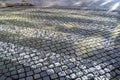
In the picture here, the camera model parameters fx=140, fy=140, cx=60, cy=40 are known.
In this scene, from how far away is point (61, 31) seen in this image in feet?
16.2

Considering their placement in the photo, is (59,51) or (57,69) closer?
(57,69)

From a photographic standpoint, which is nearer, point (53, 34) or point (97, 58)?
point (97, 58)

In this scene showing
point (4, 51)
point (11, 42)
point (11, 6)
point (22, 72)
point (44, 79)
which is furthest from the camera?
point (11, 6)

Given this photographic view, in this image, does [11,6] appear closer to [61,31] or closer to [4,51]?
[61,31]

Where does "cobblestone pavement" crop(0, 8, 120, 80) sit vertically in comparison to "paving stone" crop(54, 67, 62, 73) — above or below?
above

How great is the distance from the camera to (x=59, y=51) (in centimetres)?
363

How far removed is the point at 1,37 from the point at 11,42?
0.58 m

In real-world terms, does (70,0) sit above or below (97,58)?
above

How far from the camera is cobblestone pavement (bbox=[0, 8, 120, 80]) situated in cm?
284

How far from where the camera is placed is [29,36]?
452 centimetres

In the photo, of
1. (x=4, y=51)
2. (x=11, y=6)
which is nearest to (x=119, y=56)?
(x=4, y=51)

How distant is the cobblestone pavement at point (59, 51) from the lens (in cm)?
284

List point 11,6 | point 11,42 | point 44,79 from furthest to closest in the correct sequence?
point 11,6, point 11,42, point 44,79

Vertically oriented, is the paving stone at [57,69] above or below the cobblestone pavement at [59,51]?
below
